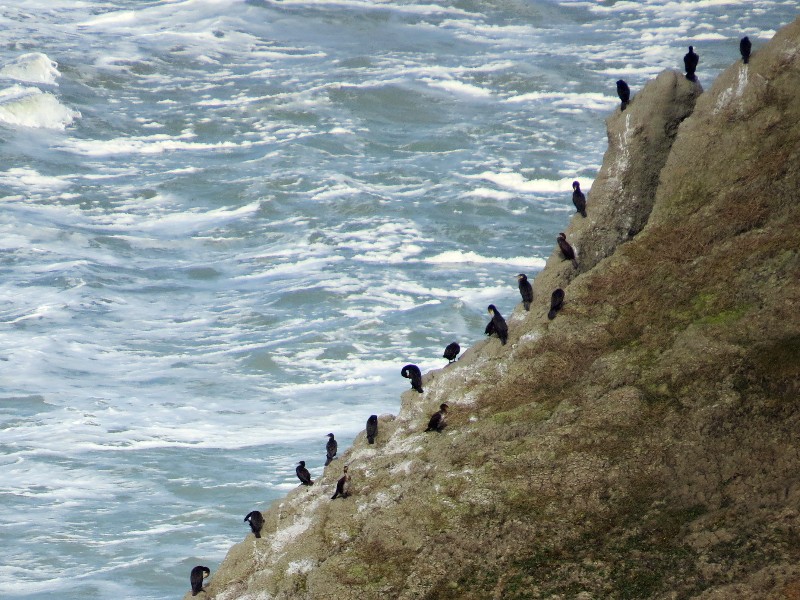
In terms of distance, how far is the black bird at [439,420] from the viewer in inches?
665

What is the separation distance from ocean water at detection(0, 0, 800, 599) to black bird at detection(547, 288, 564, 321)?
19593 millimetres

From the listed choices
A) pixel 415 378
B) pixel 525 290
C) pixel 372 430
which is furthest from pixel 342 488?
pixel 525 290

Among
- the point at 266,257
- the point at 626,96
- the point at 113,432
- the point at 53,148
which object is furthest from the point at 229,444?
the point at 53,148

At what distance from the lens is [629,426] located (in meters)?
15.3

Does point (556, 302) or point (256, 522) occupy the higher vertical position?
point (556, 302)

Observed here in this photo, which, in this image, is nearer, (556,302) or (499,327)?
(556,302)

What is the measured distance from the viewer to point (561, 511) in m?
14.7

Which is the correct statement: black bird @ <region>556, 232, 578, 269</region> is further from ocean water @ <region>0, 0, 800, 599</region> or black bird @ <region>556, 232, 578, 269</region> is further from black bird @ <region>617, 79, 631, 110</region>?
ocean water @ <region>0, 0, 800, 599</region>

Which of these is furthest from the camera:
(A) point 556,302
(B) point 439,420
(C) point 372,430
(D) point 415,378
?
(D) point 415,378

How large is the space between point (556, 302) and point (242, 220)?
4518 cm

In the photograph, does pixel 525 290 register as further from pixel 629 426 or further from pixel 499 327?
pixel 629 426

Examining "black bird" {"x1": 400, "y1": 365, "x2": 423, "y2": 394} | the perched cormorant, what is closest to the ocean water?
"black bird" {"x1": 400, "y1": 365, "x2": 423, "y2": 394}

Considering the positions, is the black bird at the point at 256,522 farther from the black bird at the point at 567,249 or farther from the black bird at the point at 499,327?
the black bird at the point at 567,249

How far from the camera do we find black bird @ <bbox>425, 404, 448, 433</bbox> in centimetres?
1689
